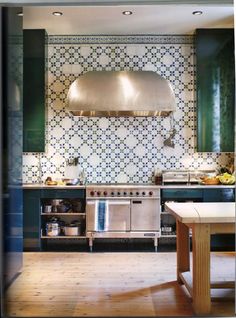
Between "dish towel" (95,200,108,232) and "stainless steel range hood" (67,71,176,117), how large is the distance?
3.89 ft

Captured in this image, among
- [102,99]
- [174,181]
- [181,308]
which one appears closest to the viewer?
[181,308]

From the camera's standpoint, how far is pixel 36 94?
17.6ft

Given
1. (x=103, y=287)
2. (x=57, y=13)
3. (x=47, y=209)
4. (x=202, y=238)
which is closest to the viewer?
→ (x=202, y=238)

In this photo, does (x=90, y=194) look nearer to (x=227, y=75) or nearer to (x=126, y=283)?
(x=126, y=283)

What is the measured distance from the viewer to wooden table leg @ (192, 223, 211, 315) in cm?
309

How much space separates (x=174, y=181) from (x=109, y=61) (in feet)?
6.22

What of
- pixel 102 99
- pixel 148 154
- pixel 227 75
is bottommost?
pixel 148 154

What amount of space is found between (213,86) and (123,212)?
2009 mm

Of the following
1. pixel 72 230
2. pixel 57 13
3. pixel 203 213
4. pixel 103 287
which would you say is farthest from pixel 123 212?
pixel 57 13

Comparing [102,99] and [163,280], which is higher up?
[102,99]

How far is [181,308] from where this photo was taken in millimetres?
3234

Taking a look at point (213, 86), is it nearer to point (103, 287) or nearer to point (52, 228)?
point (52, 228)

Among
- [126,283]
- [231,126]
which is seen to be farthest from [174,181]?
[126,283]

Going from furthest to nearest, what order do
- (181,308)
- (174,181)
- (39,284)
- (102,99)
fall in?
(174,181) < (102,99) < (39,284) < (181,308)
